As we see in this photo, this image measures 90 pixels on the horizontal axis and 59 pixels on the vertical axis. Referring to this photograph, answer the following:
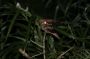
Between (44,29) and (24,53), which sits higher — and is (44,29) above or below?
above

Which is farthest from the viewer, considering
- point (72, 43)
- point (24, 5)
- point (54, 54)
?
point (24, 5)

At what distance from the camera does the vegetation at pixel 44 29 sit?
7.79ft

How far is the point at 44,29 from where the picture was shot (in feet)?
8.29

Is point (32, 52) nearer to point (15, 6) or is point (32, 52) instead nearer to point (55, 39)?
point (55, 39)

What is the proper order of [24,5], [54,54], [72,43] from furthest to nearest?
[24,5] < [72,43] < [54,54]

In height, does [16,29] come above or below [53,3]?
below

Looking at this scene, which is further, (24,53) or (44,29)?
(44,29)

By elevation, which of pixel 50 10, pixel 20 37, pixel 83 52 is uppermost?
pixel 50 10

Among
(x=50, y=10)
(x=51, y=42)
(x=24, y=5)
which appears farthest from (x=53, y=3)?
(x=51, y=42)

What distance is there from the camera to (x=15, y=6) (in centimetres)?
259

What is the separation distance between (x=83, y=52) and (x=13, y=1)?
0.83 meters

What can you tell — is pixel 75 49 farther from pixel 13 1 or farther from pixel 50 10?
pixel 13 1

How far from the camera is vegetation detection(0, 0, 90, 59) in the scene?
2.37 meters

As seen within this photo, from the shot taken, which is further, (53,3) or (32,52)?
(53,3)
